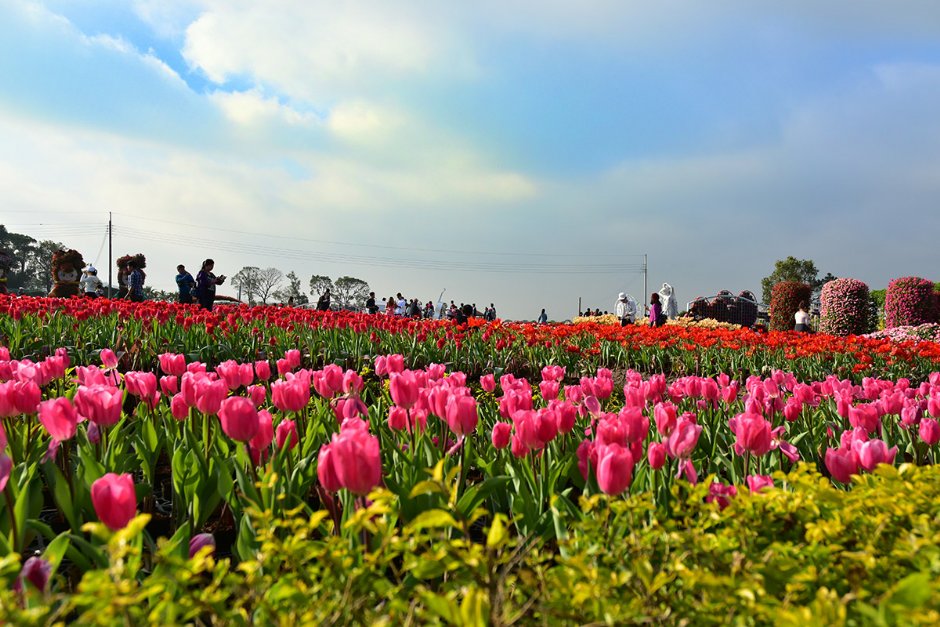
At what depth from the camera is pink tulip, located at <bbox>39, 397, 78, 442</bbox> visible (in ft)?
7.64

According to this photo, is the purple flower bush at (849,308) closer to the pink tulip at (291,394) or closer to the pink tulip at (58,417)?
the pink tulip at (291,394)

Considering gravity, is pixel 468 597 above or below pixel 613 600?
above

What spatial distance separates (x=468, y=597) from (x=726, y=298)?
118ft

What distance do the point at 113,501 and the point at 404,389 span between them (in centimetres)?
137

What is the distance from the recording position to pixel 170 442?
3.40 meters

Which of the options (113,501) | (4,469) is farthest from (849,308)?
(4,469)

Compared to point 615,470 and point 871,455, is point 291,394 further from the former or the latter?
point 871,455

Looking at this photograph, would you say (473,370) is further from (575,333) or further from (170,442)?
(170,442)

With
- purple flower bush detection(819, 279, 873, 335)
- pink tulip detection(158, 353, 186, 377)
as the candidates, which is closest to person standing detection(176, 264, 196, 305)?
pink tulip detection(158, 353, 186, 377)

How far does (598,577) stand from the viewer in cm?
142

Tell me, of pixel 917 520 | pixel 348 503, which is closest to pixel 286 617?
pixel 348 503

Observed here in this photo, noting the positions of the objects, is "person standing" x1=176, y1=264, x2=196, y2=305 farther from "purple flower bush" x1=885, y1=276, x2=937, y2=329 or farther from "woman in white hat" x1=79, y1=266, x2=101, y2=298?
"purple flower bush" x1=885, y1=276, x2=937, y2=329

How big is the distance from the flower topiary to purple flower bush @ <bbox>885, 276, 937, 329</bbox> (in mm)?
3084

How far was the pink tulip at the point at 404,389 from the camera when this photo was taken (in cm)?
279
